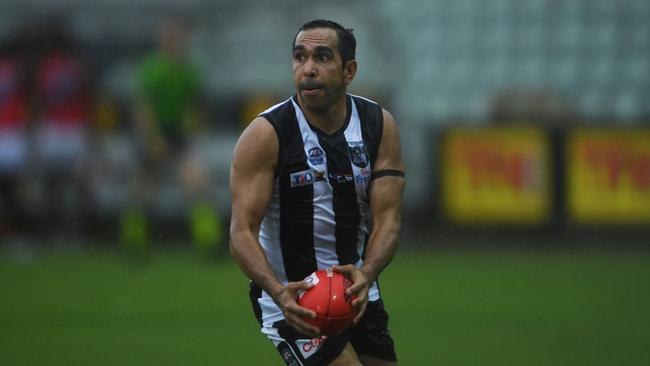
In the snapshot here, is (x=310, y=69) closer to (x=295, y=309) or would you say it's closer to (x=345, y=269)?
Result: (x=345, y=269)

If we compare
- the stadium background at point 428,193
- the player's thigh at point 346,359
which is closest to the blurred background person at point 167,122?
the stadium background at point 428,193

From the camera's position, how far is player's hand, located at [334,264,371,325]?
4.89 metres

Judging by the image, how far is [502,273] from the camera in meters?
12.1

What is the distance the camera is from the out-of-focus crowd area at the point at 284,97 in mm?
13969

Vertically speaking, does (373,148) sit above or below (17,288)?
above

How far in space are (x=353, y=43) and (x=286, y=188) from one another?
69cm

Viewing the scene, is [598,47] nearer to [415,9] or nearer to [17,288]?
[415,9]

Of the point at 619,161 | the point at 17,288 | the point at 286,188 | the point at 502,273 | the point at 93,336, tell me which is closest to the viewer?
the point at 286,188

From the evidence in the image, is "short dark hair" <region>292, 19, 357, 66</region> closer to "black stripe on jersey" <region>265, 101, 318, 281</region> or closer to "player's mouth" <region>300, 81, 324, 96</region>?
"player's mouth" <region>300, 81, 324, 96</region>

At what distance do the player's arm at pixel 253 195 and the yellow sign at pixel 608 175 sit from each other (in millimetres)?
9474

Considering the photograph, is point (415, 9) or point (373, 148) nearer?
point (373, 148)

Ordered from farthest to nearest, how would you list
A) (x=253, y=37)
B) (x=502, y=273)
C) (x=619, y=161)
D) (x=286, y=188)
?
(x=253, y=37), (x=619, y=161), (x=502, y=273), (x=286, y=188)

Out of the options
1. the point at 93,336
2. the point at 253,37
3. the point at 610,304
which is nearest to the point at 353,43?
the point at 93,336

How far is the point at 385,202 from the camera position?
17.3ft
